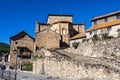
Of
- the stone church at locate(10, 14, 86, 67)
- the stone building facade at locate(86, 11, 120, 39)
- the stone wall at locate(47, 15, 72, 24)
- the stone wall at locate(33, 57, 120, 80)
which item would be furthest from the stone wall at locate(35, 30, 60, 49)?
the stone wall at locate(33, 57, 120, 80)

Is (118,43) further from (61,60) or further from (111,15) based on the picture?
(111,15)

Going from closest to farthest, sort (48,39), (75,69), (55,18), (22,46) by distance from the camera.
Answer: (75,69) → (22,46) → (48,39) → (55,18)

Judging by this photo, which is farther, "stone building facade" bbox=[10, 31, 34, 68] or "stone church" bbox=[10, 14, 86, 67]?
"stone church" bbox=[10, 14, 86, 67]

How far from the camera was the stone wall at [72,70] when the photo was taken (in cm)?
2139

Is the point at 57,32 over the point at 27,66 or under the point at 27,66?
over

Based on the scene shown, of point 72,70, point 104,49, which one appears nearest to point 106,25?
point 104,49

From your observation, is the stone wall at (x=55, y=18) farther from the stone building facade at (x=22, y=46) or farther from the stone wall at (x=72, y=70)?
the stone wall at (x=72, y=70)

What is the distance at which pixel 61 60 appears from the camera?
26594 mm

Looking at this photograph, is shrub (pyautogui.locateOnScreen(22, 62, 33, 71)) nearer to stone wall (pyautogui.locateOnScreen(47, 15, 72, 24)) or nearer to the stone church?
the stone church

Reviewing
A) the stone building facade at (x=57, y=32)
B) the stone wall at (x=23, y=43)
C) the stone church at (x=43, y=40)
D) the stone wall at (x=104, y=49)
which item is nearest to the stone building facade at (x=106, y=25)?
the stone church at (x=43, y=40)

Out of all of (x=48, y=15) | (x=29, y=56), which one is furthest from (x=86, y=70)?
(x=48, y=15)

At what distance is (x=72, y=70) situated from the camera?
24734mm

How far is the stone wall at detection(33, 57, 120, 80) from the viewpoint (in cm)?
2139

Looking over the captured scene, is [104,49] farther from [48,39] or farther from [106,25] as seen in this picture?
[48,39]
